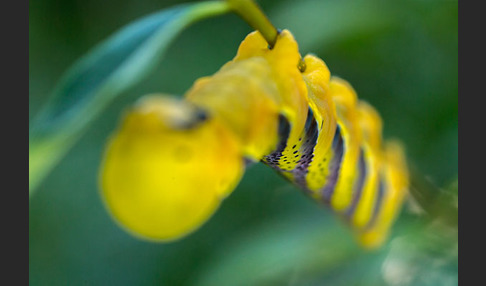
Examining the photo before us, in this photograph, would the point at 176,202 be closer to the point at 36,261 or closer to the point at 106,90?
the point at 106,90

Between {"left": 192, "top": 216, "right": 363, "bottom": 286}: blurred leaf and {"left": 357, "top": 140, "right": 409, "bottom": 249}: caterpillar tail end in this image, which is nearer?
{"left": 357, "top": 140, "right": 409, "bottom": 249}: caterpillar tail end

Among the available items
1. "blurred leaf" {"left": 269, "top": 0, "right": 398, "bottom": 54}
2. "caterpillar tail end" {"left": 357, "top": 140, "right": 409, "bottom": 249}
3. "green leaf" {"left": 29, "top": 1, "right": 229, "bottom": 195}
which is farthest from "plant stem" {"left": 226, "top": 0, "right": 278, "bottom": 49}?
"blurred leaf" {"left": 269, "top": 0, "right": 398, "bottom": 54}

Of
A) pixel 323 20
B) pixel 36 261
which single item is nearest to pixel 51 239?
pixel 36 261

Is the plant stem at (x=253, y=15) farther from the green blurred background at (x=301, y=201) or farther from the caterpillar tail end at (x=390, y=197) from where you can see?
A: the green blurred background at (x=301, y=201)

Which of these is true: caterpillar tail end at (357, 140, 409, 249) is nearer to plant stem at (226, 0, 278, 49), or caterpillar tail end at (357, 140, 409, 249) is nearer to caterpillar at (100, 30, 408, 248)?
caterpillar at (100, 30, 408, 248)

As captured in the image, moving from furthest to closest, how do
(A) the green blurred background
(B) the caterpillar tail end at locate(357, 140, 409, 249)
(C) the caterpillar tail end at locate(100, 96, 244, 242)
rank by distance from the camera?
(A) the green blurred background < (B) the caterpillar tail end at locate(357, 140, 409, 249) < (C) the caterpillar tail end at locate(100, 96, 244, 242)

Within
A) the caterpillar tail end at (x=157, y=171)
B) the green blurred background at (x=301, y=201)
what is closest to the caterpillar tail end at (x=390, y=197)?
the green blurred background at (x=301, y=201)

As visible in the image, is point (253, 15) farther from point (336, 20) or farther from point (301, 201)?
point (301, 201)
